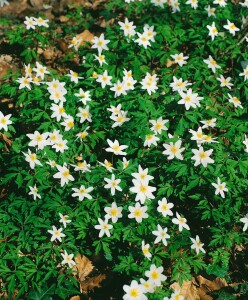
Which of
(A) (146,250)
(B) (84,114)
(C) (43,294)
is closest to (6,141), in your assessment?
(B) (84,114)

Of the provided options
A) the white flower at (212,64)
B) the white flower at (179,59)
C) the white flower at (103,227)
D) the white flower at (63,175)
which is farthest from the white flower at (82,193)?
the white flower at (212,64)

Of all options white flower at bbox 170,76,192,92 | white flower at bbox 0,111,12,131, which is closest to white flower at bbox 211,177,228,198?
white flower at bbox 170,76,192,92

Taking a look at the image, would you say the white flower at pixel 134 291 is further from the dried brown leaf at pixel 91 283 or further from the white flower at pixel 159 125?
the white flower at pixel 159 125

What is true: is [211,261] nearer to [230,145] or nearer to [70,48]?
[230,145]

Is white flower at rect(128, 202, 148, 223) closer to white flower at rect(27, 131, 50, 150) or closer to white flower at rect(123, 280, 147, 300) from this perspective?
white flower at rect(123, 280, 147, 300)

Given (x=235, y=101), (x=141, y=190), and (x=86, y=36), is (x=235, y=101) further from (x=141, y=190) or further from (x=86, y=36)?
(x=86, y=36)
